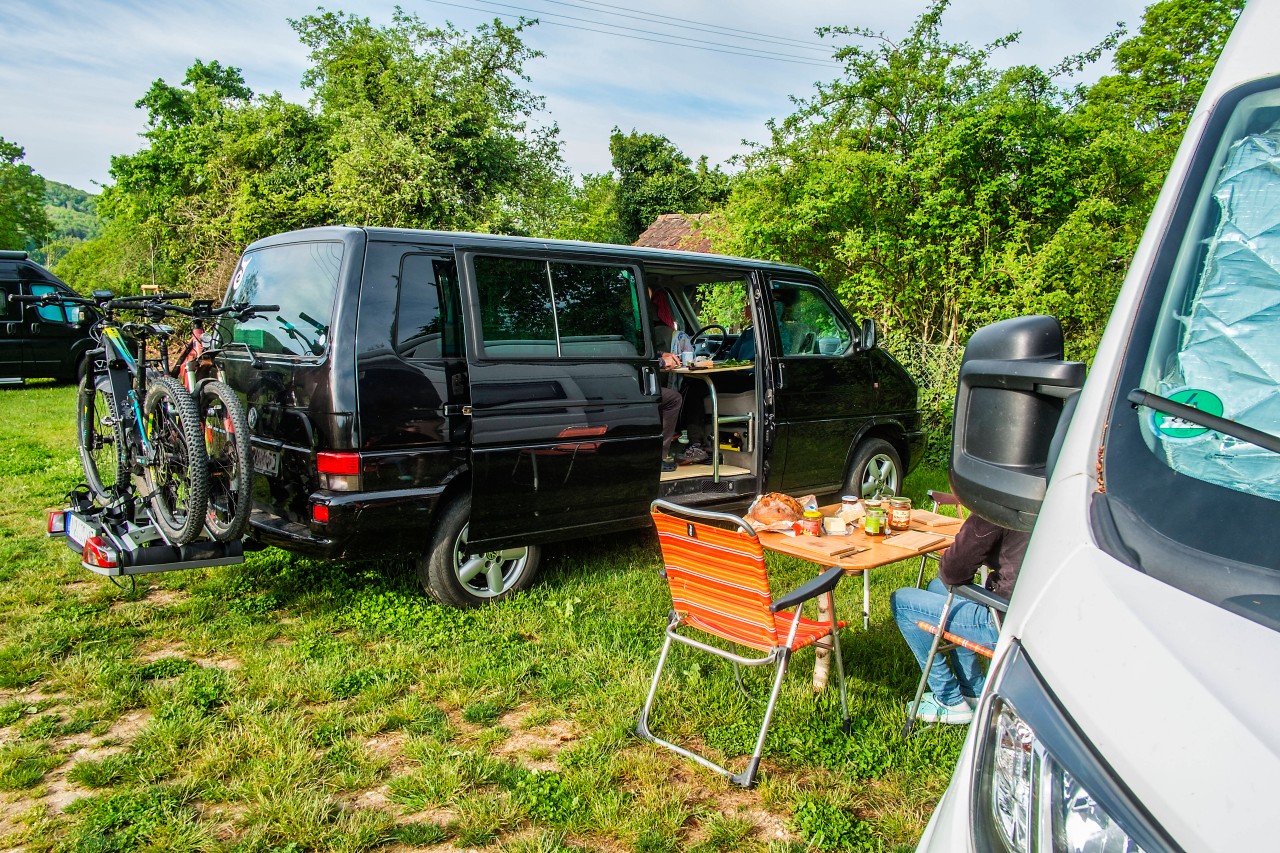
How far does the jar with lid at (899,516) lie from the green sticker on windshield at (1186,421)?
266 cm

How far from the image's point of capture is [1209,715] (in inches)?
38.2

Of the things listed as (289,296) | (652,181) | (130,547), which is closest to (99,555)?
(130,547)

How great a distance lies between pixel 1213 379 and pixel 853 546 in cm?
232

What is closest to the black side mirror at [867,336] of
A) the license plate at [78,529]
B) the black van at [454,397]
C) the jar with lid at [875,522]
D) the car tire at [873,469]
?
the car tire at [873,469]

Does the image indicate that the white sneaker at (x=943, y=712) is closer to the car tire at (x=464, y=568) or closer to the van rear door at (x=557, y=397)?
the van rear door at (x=557, y=397)

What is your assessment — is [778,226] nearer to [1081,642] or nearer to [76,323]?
[76,323]

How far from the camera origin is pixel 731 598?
3457mm

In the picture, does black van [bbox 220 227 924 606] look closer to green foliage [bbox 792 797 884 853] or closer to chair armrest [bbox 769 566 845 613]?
chair armrest [bbox 769 566 845 613]

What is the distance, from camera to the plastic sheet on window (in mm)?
1455

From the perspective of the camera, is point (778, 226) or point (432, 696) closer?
point (432, 696)

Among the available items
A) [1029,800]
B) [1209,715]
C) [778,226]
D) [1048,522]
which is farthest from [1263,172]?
[778,226]

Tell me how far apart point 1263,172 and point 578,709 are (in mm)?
3125

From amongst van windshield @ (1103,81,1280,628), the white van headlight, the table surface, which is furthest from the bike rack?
van windshield @ (1103,81,1280,628)

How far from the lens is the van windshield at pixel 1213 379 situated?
124 centimetres
